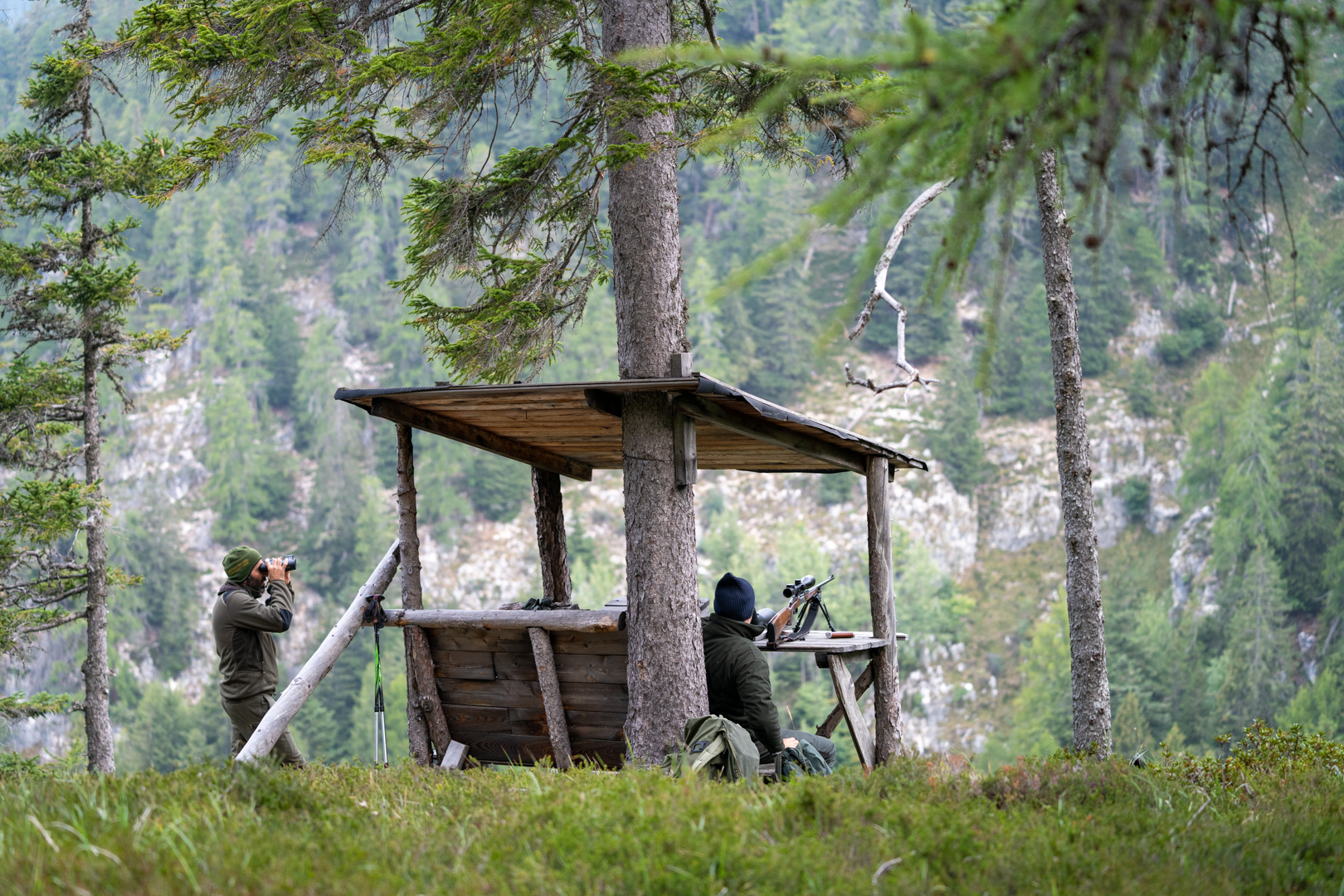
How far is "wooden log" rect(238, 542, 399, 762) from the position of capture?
545 cm

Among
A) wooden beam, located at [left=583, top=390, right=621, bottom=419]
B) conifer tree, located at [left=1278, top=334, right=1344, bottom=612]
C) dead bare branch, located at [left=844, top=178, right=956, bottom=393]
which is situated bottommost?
conifer tree, located at [left=1278, top=334, right=1344, bottom=612]

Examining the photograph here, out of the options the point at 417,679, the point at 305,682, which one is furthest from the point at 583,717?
the point at 305,682

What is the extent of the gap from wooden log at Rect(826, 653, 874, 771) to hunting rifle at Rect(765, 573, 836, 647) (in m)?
0.29

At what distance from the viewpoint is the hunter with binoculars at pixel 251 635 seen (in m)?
5.90

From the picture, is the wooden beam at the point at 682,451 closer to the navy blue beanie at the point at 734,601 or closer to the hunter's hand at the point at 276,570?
the navy blue beanie at the point at 734,601

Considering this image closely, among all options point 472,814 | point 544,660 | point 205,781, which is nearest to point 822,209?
point 472,814

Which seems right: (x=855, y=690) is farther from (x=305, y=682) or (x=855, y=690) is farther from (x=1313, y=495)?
(x=1313, y=495)

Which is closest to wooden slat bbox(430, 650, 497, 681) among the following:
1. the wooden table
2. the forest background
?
the wooden table

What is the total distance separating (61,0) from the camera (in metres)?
12.4

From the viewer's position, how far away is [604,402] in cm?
548

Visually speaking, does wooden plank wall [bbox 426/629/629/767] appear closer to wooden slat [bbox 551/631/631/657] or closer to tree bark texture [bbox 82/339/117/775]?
wooden slat [bbox 551/631/631/657]

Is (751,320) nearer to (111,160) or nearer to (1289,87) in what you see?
(111,160)

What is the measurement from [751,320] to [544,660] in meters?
70.8

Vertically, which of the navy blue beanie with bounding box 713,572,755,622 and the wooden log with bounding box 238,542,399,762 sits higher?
the navy blue beanie with bounding box 713,572,755,622
